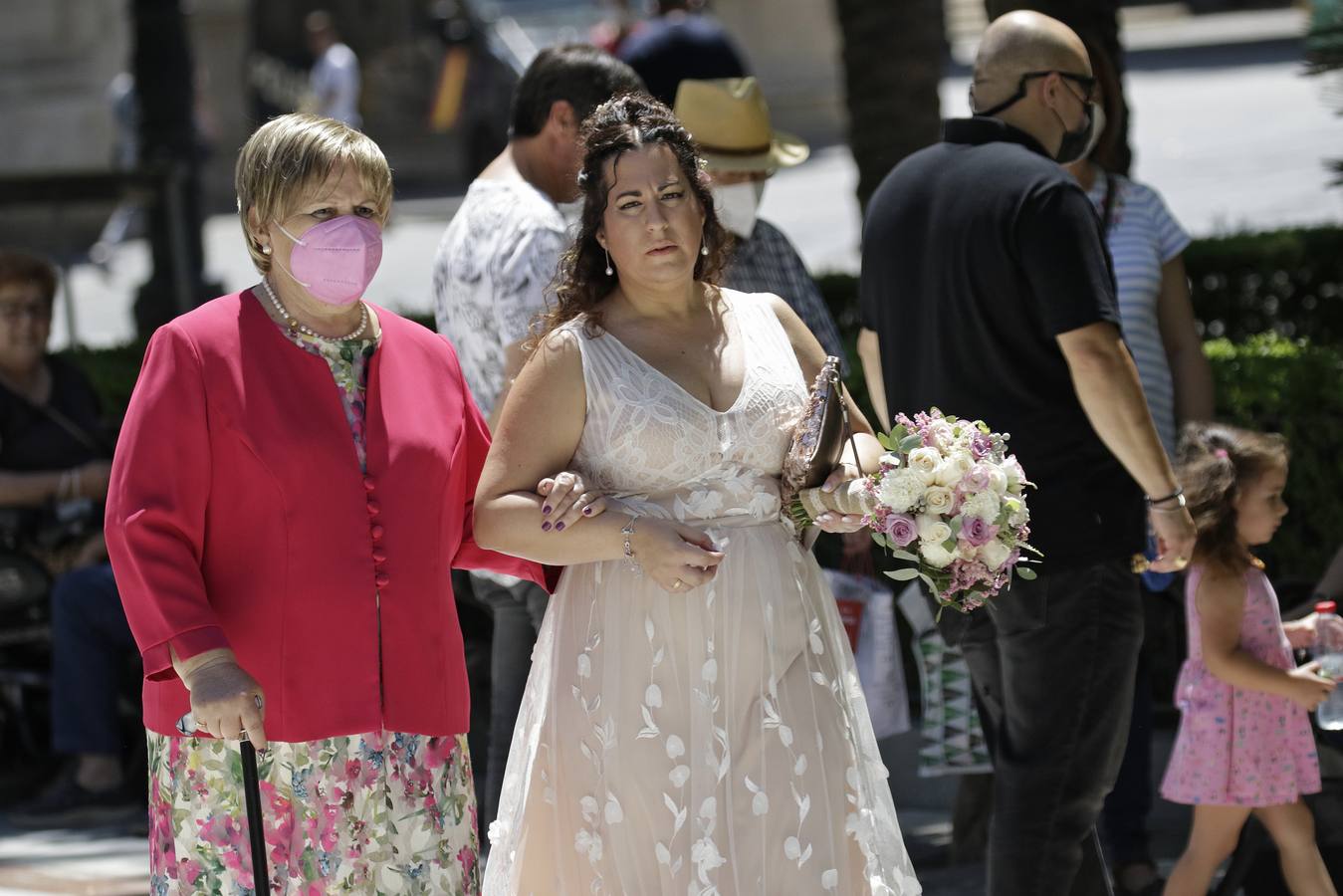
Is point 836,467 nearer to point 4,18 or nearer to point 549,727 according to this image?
point 549,727

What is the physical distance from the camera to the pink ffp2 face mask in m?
3.44

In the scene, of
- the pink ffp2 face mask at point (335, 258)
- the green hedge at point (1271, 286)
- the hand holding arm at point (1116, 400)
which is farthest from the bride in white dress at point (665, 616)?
the green hedge at point (1271, 286)

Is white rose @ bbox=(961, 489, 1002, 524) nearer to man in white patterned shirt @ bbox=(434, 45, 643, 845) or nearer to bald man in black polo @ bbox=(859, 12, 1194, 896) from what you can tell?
bald man in black polo @ bbox=(859, 12, 1194, 896)

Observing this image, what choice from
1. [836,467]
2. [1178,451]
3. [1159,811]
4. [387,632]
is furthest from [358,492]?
[1159,811]

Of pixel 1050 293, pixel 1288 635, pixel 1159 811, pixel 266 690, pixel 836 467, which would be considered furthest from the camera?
pixel 1159 811

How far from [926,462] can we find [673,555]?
0.49m

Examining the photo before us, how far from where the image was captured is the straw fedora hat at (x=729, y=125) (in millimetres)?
5293

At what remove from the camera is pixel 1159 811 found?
5.83 m

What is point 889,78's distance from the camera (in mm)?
8250

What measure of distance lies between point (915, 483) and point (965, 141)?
1.22m

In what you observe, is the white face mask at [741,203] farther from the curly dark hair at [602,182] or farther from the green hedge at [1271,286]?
the green hedge at [1271,286]

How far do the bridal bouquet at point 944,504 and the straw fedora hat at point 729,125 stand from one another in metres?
1.83

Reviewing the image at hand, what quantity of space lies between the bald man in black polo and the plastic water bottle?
623mm

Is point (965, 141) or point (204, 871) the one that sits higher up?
point (965, 141)
